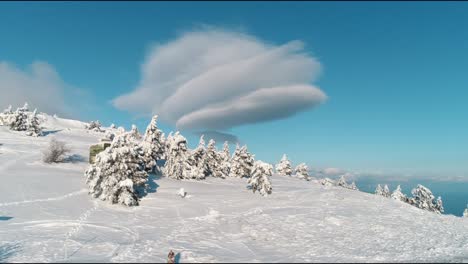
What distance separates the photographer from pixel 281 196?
5134cm

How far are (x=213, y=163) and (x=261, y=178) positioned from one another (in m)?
21.1

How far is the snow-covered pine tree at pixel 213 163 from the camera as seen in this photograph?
70.7 meters

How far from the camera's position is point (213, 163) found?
7119cm

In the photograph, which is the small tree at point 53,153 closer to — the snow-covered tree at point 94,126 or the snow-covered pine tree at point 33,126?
the snow-covered pine tree at point 33,126

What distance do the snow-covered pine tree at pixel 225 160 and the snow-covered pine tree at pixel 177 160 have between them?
39.5 feet

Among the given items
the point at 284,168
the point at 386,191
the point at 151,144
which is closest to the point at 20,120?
the point at 151,144

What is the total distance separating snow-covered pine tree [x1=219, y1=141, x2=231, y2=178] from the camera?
237ft

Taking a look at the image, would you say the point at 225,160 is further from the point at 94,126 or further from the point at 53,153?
the point at 94,126

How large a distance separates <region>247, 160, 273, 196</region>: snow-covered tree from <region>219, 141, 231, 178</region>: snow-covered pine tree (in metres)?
19.2

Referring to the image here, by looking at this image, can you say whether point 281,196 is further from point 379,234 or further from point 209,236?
point 209,236

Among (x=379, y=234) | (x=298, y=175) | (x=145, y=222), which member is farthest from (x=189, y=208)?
(x=298, y=175)

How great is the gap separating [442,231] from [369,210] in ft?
31.4

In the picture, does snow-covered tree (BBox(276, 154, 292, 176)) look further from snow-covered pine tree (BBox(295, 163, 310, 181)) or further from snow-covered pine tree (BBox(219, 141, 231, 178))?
snow-covered pine tree (BBox(219, 141, 231, 178))

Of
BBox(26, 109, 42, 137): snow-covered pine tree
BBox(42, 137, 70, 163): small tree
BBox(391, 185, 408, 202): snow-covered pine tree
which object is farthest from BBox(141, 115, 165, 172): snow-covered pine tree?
BBox(391, 185, 408, 202): snow-covered pine tree
